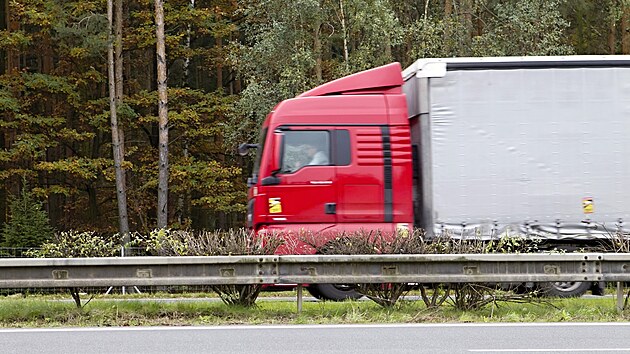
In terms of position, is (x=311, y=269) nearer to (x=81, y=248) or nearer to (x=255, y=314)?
(x=255, y=314)

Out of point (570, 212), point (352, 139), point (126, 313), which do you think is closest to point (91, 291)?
point (126, 313)

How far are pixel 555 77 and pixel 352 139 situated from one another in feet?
10.2

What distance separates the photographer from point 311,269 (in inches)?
441

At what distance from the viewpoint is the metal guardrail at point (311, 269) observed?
10.9 meters

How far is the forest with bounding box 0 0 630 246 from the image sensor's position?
30.4 metres

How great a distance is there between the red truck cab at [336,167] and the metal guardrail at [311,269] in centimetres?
309

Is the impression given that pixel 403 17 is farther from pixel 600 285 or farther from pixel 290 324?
pixel 290 324

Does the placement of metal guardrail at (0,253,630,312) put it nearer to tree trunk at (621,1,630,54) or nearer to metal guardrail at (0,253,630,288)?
metal guardrail at (0,253,630,288)

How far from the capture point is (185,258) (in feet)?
36.0

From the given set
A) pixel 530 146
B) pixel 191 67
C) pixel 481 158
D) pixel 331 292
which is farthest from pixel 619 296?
pixel 191 67

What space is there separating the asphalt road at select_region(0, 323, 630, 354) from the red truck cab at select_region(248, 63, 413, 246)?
4114 millimetres

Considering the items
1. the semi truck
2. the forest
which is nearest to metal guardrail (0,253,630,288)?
the semi truck

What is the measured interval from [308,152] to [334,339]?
536 centimetres

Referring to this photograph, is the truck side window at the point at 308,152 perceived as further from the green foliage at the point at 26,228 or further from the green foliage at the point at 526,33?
the green foliage at the point at 526,33
